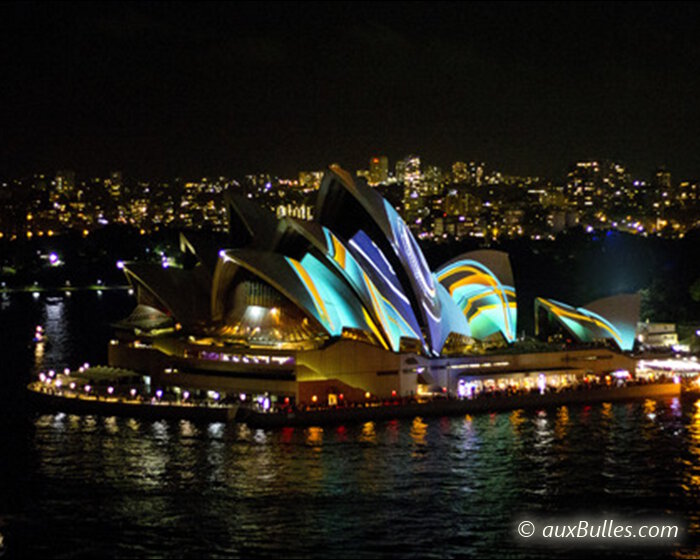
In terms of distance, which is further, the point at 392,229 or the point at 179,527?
the point at 392,229

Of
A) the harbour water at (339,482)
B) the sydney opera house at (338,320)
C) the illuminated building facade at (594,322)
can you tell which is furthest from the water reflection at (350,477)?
the illuminated building facade at (594,322)

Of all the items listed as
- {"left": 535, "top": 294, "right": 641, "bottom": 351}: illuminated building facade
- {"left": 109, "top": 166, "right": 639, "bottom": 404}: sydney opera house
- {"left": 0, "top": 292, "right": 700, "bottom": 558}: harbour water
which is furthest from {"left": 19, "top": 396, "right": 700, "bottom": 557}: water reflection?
{"left": 535, "top": 294, "right": 641, "bottom": 351}: illuminated building facade

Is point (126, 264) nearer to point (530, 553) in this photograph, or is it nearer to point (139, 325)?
point (139, 325)

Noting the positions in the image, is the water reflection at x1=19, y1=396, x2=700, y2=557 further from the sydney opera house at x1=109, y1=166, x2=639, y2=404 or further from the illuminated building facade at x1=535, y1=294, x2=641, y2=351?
the illuminated building facade at x1=535, y1=294, x2=641, y2=351

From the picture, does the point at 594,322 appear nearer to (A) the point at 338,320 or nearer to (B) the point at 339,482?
(A) the point at 338,320

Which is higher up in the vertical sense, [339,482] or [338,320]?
[338,320]

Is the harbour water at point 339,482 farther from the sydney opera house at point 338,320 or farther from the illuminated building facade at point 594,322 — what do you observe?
the illuminated building facade at point 594,322

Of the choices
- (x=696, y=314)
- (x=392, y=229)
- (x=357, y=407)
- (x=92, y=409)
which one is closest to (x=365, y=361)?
(x=357, y=407)

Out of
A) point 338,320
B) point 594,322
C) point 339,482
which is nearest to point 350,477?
point 339,482

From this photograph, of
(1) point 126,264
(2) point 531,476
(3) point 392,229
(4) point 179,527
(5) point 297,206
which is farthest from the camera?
(5) point 297,206
